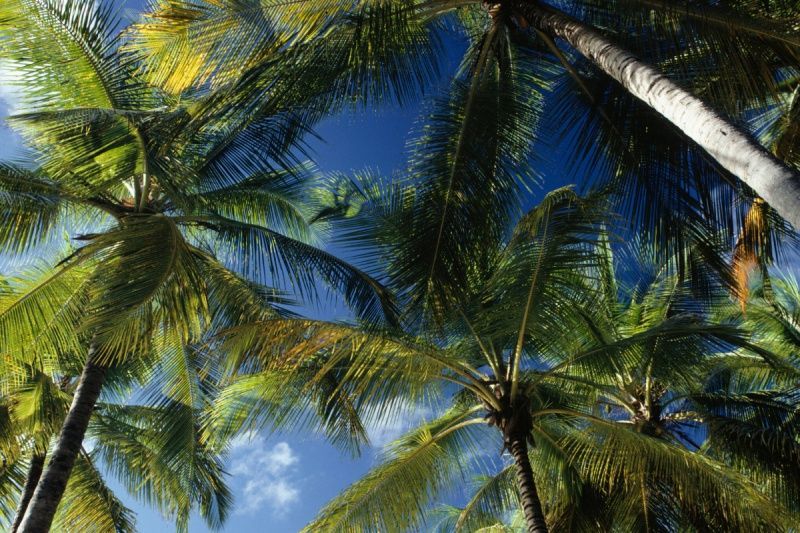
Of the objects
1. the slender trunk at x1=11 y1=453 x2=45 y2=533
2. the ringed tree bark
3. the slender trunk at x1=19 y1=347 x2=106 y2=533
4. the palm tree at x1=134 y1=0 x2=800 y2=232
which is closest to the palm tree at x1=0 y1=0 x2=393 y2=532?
the slender trunk at x1=19 y1=347 x2=106 y2=533

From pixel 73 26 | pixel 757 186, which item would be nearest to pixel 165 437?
pixel 73 26

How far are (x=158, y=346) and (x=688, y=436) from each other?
7.37m

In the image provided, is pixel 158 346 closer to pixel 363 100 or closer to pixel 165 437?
pixel 165 437

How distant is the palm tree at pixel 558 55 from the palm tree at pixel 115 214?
687 millimetres

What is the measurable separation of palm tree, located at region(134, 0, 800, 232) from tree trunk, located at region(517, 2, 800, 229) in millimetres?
31

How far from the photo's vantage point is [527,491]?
289 inches

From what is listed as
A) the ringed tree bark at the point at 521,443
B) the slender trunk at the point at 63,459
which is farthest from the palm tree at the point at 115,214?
the ringed tree bark at the point at 521,443

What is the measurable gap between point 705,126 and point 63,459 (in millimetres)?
6741

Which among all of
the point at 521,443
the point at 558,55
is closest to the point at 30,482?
the point at 521,443

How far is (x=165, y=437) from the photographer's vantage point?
9203 mm

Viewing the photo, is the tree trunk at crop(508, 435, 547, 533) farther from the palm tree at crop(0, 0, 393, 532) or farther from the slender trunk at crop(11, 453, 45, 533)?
the slender trunk at crop(11, 453, 45, 533)

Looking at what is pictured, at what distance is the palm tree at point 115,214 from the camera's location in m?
7.12

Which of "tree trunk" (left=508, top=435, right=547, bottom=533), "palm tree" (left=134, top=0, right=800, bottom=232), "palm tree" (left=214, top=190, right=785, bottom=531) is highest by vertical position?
"palm tree" (left=134, top=0, right=800, bottom=232)

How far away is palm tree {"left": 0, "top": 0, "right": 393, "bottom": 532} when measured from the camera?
280 inches
